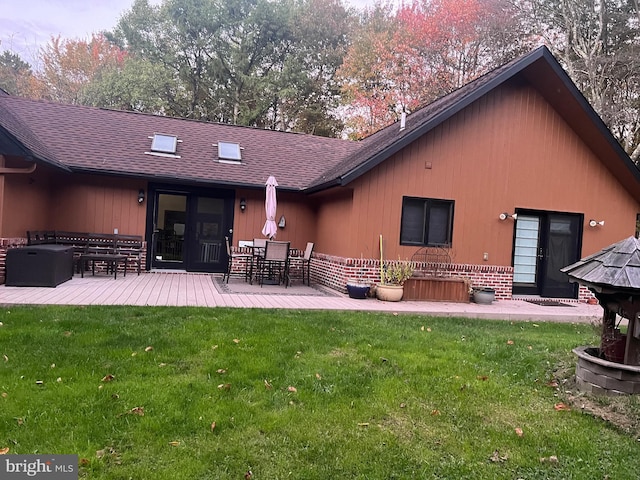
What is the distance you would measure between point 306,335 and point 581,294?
801 centimetres

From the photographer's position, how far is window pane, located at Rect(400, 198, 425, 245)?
975 centimetres

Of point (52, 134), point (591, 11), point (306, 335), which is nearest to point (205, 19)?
point (52, 134)

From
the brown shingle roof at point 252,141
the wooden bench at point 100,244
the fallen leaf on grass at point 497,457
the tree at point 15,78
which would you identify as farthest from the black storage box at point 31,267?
the tree at point 15,78

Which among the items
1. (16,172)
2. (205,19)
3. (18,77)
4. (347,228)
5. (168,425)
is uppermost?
(205,19)

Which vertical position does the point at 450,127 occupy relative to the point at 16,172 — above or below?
above

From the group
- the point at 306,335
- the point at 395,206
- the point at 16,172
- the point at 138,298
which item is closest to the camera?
the point at 306,335

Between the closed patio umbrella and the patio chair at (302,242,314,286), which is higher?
the closed patio umbrella

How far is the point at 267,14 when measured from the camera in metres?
25.5

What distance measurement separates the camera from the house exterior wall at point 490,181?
953 centimetres

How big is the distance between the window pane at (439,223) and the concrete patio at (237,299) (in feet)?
4.87

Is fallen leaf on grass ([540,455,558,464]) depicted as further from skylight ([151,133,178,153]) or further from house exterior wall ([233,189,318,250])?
skylight ([151,133,178,153])

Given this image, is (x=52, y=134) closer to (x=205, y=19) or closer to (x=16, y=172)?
(x=16, y=172)

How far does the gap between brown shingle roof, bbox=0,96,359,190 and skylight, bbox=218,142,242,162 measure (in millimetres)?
198

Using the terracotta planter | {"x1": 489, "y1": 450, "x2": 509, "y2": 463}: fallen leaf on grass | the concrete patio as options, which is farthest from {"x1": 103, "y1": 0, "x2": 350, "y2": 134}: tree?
{"x1": 489, "y1": 450, "x2": 509, "y2": 463}: fallen leaf on grass
